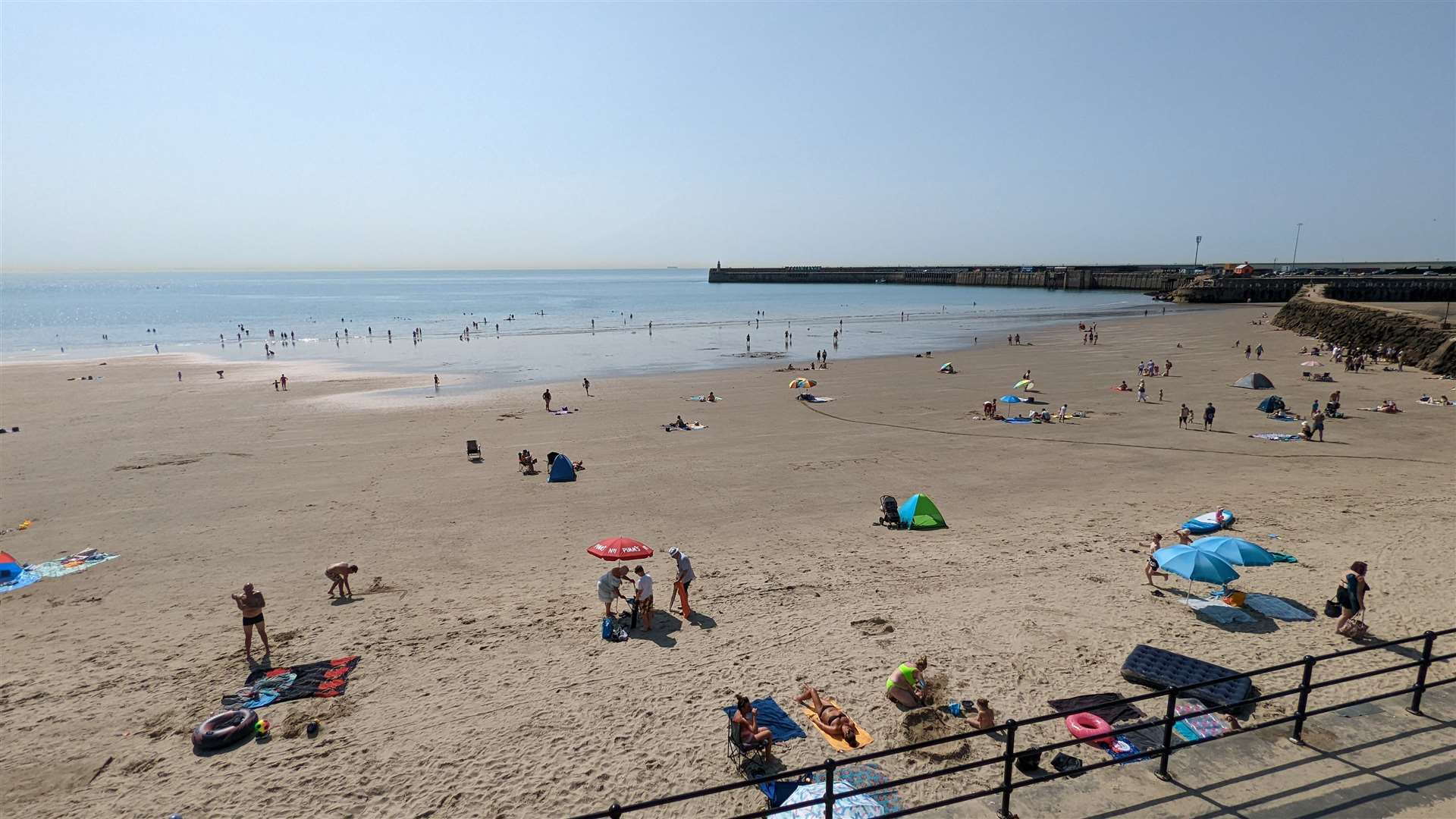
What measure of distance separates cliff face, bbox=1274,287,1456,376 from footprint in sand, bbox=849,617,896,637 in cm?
3707

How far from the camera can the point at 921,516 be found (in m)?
15.1

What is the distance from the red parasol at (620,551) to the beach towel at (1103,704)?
22.0ft

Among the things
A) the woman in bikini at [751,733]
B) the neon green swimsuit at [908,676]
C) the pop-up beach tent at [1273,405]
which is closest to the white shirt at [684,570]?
the woman in bikini at [751,733]

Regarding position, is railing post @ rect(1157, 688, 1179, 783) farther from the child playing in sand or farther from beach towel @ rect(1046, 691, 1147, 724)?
the child playing in sand

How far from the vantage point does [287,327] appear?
83.8 m

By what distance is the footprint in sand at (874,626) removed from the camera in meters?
10.6

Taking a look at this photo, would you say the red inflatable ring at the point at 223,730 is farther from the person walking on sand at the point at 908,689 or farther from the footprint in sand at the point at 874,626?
the footprint in sand at the point at 874,626

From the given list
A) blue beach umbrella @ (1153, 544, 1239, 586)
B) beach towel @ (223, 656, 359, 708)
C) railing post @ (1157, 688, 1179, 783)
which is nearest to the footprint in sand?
railing post @ (1157, 688, 1179, 783)

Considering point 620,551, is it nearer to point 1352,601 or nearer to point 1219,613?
point 1219,613

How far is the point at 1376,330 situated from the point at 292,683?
56418 millimetres

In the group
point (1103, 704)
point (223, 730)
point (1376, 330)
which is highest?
point (1376, 330)

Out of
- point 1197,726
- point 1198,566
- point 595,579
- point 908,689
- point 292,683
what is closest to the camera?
point 1197,726

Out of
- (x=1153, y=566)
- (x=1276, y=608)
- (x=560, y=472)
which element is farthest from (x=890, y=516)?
(x=560, y=472)

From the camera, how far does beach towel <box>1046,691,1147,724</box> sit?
8031 mm
